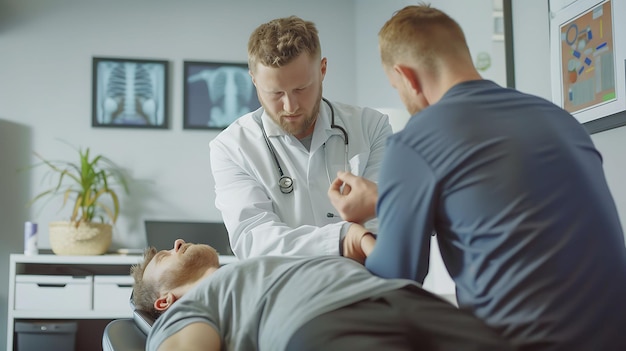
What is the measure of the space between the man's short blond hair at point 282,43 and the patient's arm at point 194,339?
3.25 feet

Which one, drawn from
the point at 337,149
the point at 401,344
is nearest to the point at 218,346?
the point at 401,344

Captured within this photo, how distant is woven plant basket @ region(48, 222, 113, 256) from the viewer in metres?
4.90

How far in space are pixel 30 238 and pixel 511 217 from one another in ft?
14.2

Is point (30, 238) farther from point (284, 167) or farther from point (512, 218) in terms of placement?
point (512, 218)

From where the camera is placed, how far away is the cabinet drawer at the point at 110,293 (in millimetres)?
4820

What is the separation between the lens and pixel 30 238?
4922 millimetres

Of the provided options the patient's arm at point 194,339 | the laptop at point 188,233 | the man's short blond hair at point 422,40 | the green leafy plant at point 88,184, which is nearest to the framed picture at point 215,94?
the green leafy plant at point 88,184

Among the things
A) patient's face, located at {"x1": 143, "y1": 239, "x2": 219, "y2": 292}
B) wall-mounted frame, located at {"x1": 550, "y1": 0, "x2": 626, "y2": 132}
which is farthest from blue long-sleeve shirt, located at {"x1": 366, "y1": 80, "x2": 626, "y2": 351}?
wall-mounted frame, located at {"x1": 550, "y1": 0, "x2": 626, "y2": 132}

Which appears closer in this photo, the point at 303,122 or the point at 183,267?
the point at 183,267

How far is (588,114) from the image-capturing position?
2895mm

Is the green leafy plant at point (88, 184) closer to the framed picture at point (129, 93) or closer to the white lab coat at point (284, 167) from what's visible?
the framed picture at point (129, 93)

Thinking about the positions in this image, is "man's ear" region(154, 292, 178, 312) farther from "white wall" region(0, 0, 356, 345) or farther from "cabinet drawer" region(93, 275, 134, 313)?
"white wall" region(0, 0, 356, 345)

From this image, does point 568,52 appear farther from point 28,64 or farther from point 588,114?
point 28,64

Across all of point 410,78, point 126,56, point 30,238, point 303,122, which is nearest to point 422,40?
point 410,78
